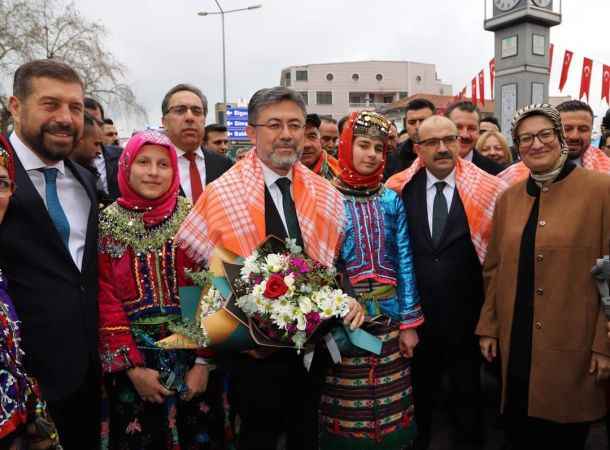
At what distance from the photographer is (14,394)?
1.91 metres

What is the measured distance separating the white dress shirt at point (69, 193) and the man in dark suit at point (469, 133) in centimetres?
307

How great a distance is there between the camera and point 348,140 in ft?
10.3

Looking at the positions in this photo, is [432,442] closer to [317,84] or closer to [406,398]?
[406,398]

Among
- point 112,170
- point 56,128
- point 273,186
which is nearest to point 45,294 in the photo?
point 56,128

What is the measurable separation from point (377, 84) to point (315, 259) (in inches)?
2505

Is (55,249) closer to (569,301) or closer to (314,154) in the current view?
(569,301)

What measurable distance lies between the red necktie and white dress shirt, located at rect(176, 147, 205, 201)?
0.02 metres

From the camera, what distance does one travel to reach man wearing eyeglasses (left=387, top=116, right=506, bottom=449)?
10.3 feet

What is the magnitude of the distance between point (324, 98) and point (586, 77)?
163ft

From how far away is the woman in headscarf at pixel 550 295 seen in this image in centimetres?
254

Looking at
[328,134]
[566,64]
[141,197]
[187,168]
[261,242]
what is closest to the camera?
[261,242]

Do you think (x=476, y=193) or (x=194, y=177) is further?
(x=194, y=177)

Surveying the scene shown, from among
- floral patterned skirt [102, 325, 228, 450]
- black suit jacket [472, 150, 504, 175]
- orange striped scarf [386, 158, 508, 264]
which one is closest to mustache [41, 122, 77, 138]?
floral patterned skirt [102, 325, 228, 450]

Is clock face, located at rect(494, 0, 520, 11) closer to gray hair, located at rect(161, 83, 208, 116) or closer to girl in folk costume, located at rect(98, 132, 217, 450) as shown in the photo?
gray hair, located at rect(161, 83, 208, 116)
